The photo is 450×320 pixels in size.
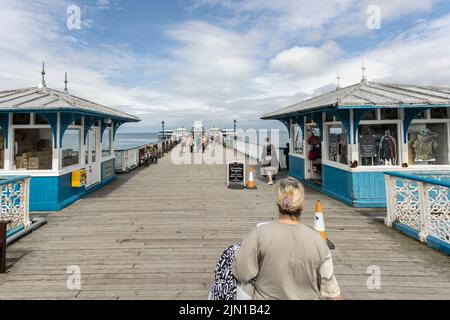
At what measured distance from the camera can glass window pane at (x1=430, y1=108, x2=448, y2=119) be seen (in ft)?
24.2

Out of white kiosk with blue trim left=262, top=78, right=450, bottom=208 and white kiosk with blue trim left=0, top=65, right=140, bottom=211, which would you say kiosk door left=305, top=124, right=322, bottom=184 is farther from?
white kiosk with blue trim left=0, top=65, right=140, bottom=211

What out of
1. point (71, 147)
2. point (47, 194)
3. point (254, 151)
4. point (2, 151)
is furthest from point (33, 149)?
point (254, 151)

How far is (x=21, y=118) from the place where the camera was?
730cm

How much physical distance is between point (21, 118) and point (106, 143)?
476 cm

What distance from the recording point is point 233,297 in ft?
6.05

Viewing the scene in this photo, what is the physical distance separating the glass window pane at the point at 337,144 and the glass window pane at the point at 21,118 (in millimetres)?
9061

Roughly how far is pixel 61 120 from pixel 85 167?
7.75ft

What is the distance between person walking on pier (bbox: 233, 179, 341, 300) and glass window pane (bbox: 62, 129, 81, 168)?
7.73 meters

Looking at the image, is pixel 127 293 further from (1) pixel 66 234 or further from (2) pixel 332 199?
(2) pixel 332 199

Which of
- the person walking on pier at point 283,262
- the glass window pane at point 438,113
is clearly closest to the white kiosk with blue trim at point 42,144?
the person walking on pier at point 283,262

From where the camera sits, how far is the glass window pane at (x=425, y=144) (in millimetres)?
7523

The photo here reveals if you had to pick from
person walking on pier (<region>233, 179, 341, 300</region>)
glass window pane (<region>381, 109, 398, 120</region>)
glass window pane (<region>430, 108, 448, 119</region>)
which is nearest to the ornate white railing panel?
glass window pane (<region>381, 109, 398, 120</region>)

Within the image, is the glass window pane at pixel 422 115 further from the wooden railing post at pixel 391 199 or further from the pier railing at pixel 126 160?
the pier railing at pixel 126 160

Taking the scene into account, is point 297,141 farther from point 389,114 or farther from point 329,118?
point 389,114
